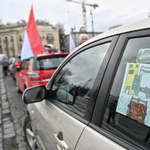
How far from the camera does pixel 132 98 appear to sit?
804mm

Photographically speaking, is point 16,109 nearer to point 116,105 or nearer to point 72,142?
point 72,142

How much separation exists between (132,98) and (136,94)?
0.11ft

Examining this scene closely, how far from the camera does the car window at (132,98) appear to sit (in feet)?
2.46

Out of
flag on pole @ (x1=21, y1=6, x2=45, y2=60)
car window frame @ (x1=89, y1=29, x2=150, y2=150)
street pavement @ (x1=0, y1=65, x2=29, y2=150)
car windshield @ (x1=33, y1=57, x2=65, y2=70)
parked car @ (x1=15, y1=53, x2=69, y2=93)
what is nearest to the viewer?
car window frame @ (x1=89, y1=29, x2=150, y2=150)

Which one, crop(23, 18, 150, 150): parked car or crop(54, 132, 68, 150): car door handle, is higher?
crop(23, 18, 150, 150): parked car

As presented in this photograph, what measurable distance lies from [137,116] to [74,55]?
0.82 metres

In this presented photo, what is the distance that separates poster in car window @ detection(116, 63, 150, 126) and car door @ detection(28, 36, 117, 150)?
0.61ft

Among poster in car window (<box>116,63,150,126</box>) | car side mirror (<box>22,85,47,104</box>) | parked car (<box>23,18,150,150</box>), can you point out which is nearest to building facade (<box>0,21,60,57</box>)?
car side mirror (<box>22,85,47,104</box>)

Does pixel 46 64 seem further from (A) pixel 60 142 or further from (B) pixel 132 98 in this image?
(B) pixel 132 98

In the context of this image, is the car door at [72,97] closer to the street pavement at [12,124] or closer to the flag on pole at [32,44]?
the street pavement at [12,124]

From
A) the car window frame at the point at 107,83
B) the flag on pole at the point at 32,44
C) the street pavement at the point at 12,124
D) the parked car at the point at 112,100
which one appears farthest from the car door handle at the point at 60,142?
the flag on pole at the point at 32,44

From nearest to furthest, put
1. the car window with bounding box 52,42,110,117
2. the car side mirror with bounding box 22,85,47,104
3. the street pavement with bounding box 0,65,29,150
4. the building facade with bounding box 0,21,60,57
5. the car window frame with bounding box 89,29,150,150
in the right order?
the car window frame with bounding box 89,29,150,150 → the car window with bounding box 52,42,110,117 → the car side mirror with bounding box 22,85,47,104 → the street pavement with bounding box 0,65,29,150 → the building facade with bounding box 0,21,60,57

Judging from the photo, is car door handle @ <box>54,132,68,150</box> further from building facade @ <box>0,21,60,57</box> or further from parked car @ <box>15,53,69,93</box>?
building facade @ <box>0,21,60,57</box>

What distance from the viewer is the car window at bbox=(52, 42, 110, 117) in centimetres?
114
